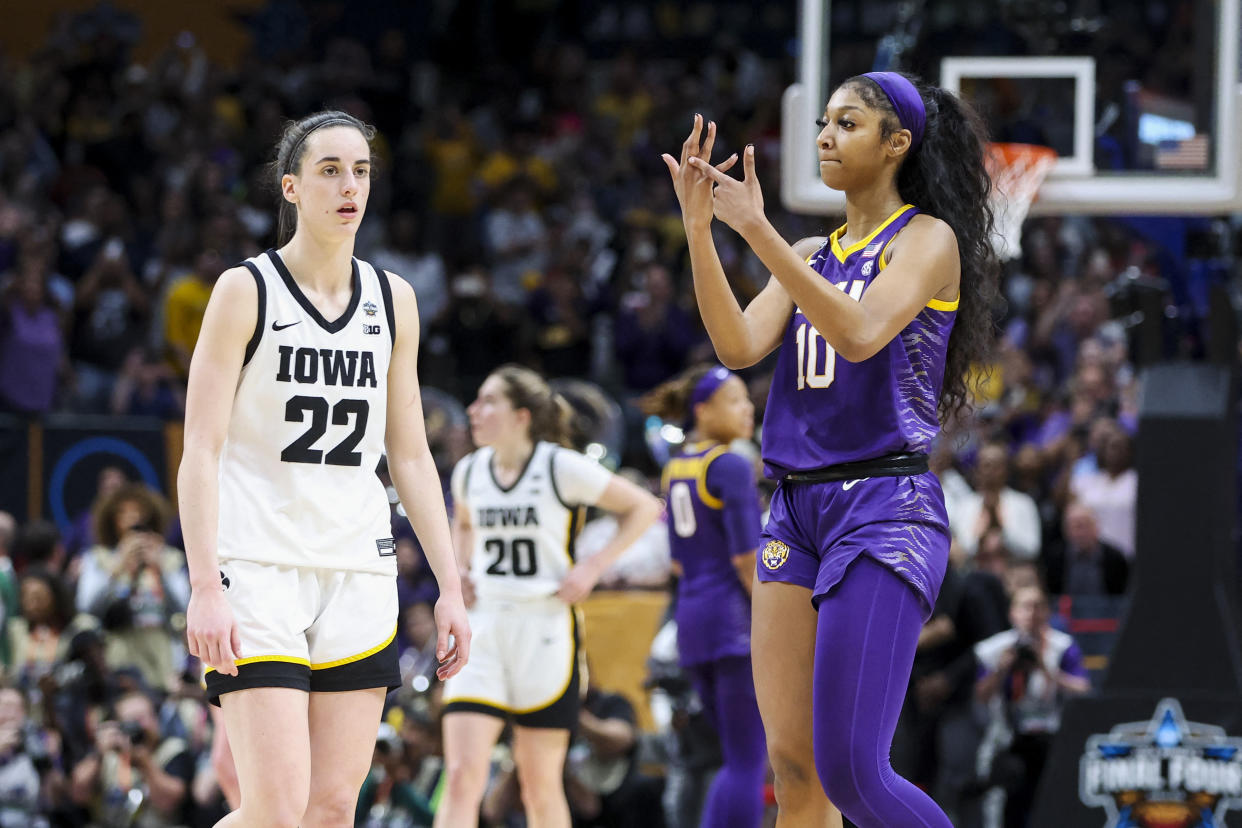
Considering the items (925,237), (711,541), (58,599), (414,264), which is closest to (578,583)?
(711,541)

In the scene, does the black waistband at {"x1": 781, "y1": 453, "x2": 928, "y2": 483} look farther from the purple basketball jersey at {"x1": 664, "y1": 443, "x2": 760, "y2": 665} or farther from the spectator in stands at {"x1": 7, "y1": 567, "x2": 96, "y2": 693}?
the spectator in stands at {"x1": 7, "y1": 567, "x2": 96, "y2": 693}

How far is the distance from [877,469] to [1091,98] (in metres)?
5.83

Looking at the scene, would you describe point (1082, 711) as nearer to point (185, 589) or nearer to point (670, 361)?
point (185, 589)

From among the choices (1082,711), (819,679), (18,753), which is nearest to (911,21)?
(1082,711)

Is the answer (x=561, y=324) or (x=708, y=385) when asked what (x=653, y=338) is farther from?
(x=708, y=385)

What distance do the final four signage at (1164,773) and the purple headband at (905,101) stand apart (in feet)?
13.9

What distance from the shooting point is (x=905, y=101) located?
447 cm

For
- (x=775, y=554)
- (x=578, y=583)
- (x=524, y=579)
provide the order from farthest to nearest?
(x=524, y=579) → (x=578, y=583) → (x=775, y=554)

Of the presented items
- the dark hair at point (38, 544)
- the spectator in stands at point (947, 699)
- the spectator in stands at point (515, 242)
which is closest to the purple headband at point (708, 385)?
the spectator in stands at point (947, 699)

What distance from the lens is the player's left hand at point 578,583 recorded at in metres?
6.99

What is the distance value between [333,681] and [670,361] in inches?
396

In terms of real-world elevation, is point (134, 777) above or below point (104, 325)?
below

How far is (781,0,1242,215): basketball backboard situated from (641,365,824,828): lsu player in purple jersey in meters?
2.16

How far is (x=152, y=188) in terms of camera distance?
1612cm
